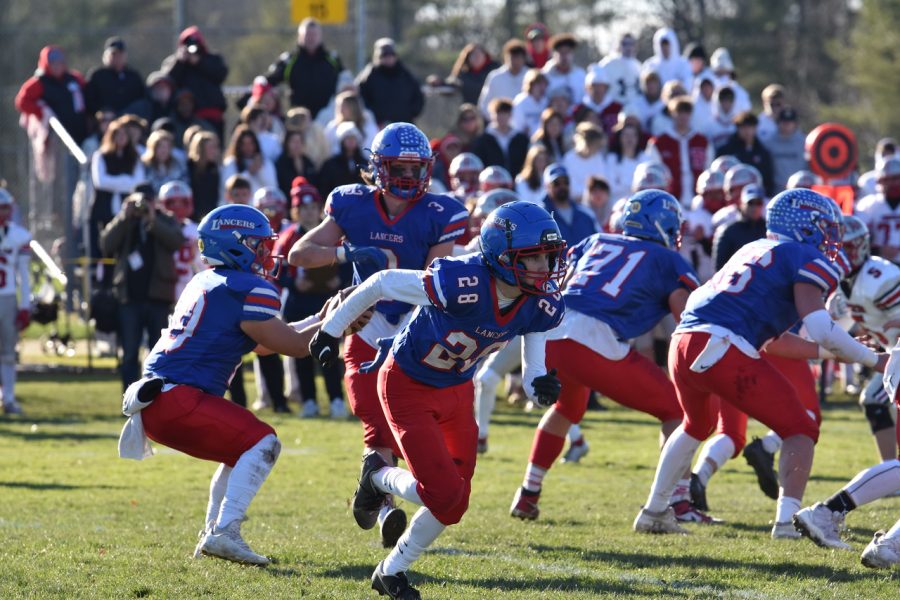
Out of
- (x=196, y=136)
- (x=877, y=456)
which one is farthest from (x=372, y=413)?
(x=196, y=136)

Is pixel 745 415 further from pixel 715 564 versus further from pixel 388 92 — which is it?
pixel 388 92

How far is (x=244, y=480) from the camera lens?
6.20 metres

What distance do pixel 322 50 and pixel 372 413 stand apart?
9.57m

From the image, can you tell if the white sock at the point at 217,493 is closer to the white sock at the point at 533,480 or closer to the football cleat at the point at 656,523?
the white sock at the point at 533,480

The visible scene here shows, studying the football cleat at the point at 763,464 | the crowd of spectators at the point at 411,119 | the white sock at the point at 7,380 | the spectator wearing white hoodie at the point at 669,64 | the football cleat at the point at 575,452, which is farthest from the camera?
the spectator wearing white hoodie at the point at 669,64

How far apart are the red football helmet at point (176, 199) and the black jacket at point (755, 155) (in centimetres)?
574

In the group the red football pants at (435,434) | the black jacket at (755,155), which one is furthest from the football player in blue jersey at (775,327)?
the black jacket at (755,155)

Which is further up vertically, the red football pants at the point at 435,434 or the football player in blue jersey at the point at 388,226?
the football player in blue jersey at the point at 388,226

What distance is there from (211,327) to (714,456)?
300cm

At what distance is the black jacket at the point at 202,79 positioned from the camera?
15.5 metres

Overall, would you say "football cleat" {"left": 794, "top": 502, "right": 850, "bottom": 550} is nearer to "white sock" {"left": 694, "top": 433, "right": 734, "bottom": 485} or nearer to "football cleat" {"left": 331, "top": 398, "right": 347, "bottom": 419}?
"white sock" {"left": 694, "top": 433, "right": 734, "bottom": 485}

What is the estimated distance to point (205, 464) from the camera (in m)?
9.96

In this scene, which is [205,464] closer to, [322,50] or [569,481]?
[569,481]

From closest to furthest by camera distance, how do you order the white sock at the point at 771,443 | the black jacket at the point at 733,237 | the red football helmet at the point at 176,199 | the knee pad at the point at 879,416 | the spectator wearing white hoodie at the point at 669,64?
1. the white sock at the point at 771,443
2. the knee pad at the point at 879,416
3. the black jacket at the point at 733,237
4. the red football helmet at the point at 176,199
5. the spectator wearing white hoodie at the point at 669,64
